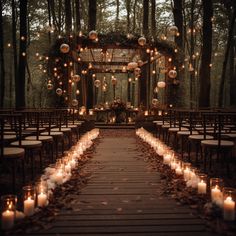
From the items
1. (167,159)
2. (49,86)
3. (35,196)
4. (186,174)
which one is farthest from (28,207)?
(49,86)

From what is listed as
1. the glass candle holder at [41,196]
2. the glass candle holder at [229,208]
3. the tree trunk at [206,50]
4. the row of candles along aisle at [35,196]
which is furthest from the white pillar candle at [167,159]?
the tree trunk at [206,50]

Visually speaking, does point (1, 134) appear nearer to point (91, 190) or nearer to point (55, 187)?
point (55, 187)

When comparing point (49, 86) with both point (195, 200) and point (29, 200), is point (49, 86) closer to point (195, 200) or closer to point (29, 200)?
point (29, 200)

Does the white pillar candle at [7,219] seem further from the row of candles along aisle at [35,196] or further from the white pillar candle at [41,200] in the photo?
the white pillar candle at [41,200]

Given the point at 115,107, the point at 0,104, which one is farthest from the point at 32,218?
the point at 0,104

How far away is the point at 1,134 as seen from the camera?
357 cm

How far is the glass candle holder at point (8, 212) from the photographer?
2.66 m

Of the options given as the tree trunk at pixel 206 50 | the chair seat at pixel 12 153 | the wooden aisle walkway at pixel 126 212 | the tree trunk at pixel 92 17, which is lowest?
the wooden aisle walkway at pixel 126 212

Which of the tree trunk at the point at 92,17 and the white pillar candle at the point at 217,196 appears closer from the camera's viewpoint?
the white pillar candle at the point at 217,196

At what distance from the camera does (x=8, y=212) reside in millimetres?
2670

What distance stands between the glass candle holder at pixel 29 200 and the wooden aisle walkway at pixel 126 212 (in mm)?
295

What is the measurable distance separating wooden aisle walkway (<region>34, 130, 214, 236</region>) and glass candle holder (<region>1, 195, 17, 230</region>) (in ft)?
1.02

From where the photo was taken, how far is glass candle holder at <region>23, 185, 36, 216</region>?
295 centimetres

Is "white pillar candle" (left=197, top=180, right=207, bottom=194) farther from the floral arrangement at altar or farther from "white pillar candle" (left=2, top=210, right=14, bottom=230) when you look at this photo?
the floral arrangement at altar
